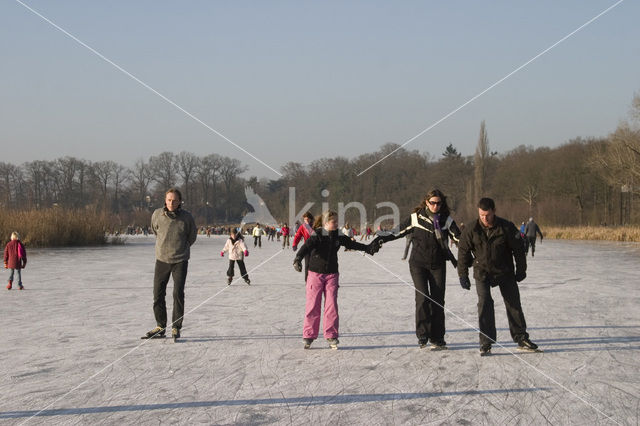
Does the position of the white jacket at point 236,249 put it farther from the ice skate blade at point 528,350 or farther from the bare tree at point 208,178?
the bare tree at point 208,178

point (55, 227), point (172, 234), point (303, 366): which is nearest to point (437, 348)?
point (303, 366)

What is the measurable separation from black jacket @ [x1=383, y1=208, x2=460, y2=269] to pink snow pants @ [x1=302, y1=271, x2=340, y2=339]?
34.3 inches

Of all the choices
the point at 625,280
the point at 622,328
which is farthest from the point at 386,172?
the point at 622,328

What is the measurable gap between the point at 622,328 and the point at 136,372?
5.68 meters

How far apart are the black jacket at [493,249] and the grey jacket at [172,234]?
3027 mm

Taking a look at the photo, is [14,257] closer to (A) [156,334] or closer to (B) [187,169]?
(A) [156,334]

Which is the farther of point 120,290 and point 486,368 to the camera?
point 120,290

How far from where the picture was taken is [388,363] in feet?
18.8

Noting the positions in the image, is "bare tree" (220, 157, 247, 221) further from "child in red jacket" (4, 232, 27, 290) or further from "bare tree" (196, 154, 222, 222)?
"child in red jacket" (4, 232, 27, 290)

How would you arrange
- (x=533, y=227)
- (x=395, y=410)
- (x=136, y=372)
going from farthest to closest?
(x=533, y=227) < (x=136, y=372) < (x=395, y=410)

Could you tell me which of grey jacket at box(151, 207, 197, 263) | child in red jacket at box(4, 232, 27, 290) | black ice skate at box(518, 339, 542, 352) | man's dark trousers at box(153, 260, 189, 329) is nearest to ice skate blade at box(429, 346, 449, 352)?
black ice skate at box(518, 339, 542, 352)

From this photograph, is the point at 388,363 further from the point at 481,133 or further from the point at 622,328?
the point at 481,133

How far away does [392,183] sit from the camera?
83500 mm

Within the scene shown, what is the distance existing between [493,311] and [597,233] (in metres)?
36.6
